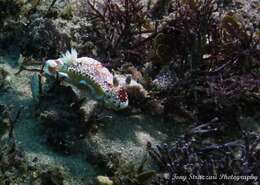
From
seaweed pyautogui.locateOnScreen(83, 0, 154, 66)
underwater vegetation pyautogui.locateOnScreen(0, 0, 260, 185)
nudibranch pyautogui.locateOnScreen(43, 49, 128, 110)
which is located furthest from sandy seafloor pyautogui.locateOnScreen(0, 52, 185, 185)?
seaweed pyautogui.locateOnScreen(83, 0, 154, 66)

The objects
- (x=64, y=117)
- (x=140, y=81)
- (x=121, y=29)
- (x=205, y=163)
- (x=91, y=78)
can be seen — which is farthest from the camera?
(x=121, y=29)

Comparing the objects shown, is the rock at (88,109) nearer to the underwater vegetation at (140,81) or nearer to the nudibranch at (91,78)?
the underwater vegetation at (140,81)

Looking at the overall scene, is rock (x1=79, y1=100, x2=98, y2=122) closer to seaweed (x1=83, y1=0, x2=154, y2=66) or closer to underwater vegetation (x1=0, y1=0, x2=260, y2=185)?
underwater vegetation (x1=0, y1=0, x2=260, y2=185)

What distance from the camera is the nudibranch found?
358cm

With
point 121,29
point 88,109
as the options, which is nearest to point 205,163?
point 88,109

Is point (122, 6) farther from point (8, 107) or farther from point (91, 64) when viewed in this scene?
point (8, 107)

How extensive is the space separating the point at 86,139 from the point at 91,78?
542 mm

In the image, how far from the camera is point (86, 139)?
3.49 metres

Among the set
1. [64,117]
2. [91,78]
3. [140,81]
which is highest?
[91,78]

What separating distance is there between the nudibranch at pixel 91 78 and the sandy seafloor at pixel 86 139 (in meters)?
0.24

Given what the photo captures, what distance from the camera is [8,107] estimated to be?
361cm

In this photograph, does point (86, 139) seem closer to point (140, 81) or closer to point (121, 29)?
point (140, 81)

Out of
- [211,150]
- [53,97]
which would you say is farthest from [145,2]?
[211,150]

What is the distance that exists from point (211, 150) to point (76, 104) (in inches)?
48.6
